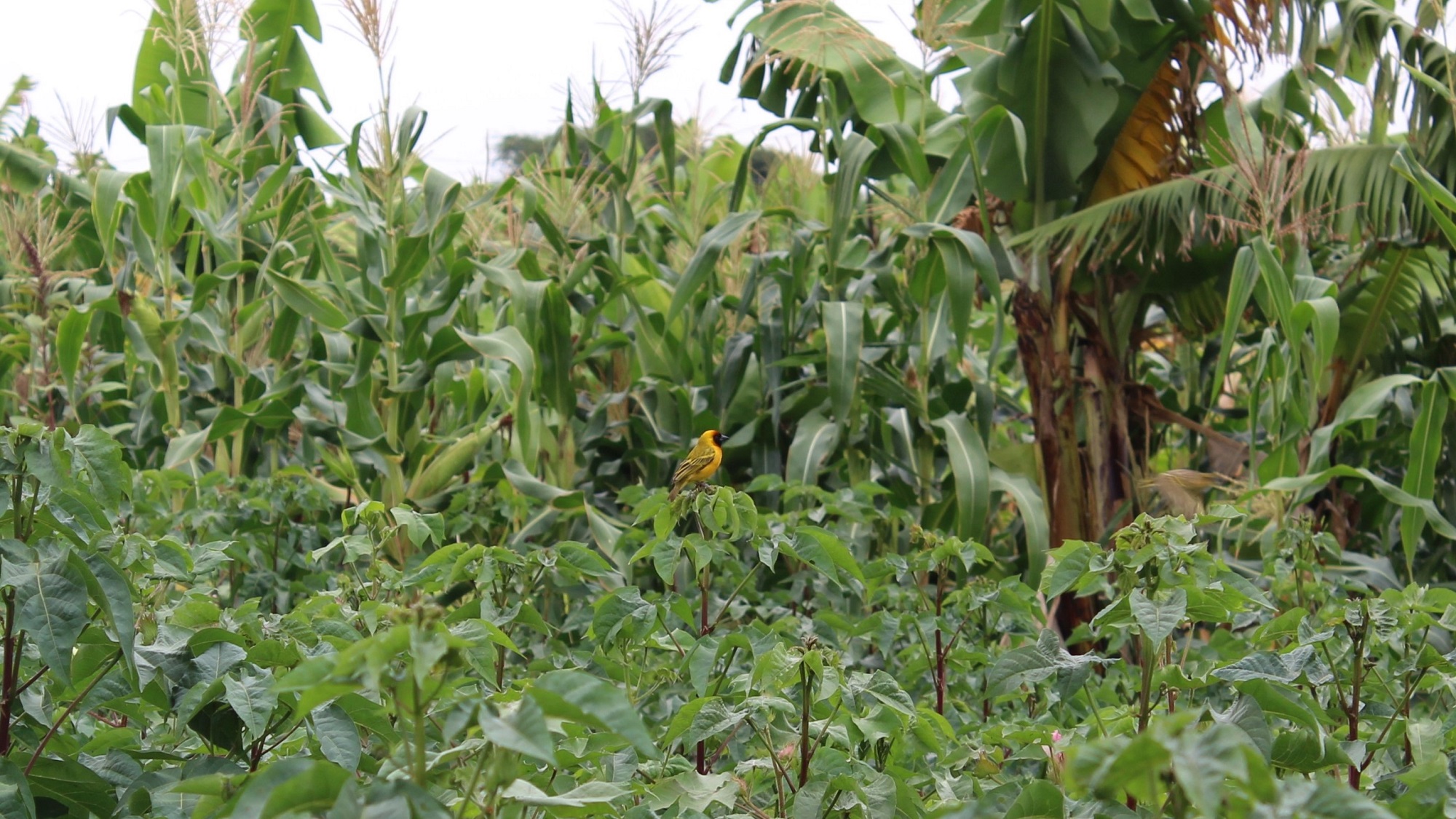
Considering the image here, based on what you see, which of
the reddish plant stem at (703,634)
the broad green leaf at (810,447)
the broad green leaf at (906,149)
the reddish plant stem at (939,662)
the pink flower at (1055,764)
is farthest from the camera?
the broad green leaf at (906,149)

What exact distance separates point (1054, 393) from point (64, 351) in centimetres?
353

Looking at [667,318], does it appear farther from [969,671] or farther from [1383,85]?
[1383,85]

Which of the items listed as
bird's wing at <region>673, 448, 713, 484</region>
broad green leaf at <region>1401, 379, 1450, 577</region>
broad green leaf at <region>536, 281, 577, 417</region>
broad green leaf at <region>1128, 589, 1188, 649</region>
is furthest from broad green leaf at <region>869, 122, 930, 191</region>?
broad green leaf at <region>1128, 589, 1188, 649</region>

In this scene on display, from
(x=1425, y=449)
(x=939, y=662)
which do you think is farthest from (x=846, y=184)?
(x=939, y=662)

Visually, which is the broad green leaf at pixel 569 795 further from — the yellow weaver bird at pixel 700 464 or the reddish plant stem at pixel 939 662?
the yellow weaver bird at pixel 700 464

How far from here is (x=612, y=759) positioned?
139cm

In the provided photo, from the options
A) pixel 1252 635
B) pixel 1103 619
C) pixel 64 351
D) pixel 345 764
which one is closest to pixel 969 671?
pixel 1252 635

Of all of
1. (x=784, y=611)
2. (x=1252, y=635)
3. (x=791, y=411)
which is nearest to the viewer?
(x=1252, y=635)

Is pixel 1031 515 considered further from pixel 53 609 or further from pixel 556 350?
pixel 53 609

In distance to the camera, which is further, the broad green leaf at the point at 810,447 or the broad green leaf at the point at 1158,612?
the broad green leaf at the point at 810,447

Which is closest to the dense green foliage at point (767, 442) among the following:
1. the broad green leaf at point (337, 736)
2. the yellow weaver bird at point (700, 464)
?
the broad green leaf at point (337, 736)

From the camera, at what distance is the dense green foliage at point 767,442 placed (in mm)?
1260

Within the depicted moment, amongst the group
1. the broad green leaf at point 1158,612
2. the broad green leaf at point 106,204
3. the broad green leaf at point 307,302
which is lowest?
the broad green leaf at point 1158,612

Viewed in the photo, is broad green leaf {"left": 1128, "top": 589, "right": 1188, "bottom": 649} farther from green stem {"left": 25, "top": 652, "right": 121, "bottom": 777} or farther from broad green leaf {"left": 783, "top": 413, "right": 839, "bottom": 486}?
broad green leaf {"left": 783, "top": 413, "right": 839, "bottom": 486}
